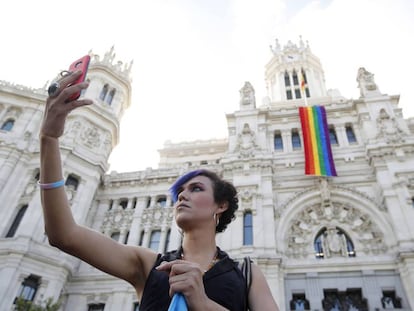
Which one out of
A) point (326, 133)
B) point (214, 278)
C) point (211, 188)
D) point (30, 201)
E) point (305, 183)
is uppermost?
point (326, 133)

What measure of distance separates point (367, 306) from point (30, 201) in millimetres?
20434

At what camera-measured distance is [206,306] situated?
2.15 metres

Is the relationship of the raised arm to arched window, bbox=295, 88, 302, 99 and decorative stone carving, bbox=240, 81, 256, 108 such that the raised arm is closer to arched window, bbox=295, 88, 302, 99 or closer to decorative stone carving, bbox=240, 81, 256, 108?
decorative stone carving, bbox=240, 81, 256, 108

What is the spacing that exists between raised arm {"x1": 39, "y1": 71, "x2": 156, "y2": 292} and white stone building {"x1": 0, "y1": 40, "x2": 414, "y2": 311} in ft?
51.6

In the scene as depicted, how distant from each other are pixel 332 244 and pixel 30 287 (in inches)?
680

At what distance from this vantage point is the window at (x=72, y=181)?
23375mm

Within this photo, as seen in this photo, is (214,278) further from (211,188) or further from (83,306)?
(83,306)

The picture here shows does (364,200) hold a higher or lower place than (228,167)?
lower

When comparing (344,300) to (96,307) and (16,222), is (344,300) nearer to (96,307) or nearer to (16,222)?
(96,307)

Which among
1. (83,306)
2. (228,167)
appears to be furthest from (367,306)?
(83,306)

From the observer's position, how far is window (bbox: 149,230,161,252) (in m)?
22.7

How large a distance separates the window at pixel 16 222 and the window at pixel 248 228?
45.7ft

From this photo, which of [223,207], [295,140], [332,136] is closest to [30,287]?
[223,207]

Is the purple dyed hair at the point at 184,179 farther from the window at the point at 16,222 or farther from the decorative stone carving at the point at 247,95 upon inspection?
the decorative stone carving at the point at 247,95
